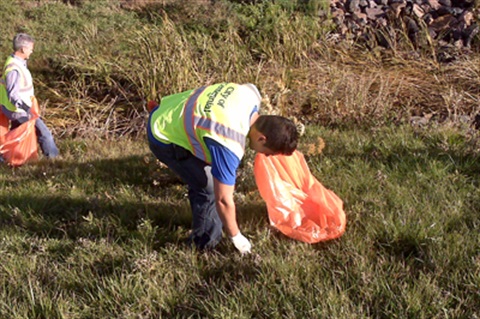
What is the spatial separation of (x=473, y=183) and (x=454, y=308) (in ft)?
5.25

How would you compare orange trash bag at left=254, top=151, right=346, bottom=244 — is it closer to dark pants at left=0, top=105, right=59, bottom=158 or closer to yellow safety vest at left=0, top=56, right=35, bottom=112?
dark pants at left=0, top=105, right=59, bottom=158

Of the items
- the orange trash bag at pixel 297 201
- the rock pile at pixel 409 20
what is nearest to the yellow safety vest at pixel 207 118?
the orange trash bag at pixel 297 201

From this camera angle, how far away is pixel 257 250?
328cm

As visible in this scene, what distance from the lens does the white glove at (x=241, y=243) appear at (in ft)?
10.3

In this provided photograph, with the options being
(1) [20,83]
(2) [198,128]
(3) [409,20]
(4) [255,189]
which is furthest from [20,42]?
(3) [409,20]

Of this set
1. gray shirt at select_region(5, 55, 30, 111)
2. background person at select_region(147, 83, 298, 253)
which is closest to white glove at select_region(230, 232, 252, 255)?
background person at select_region(147, 83, 298, 253)

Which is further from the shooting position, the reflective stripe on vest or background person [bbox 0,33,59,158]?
background person [bbox 0,33,59,158]

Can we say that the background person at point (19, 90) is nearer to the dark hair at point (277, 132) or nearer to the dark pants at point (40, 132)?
the dark pants at point (40, 132)

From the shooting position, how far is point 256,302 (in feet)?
9.24

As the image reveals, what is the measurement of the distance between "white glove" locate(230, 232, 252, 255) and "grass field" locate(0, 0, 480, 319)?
0.05 m

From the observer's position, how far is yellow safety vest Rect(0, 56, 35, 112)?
18.4 feet

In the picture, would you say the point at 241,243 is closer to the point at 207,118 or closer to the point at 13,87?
the point at 207,118

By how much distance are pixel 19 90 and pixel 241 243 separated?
3.65 metres

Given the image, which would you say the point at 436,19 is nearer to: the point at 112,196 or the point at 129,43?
the point at 129,43
